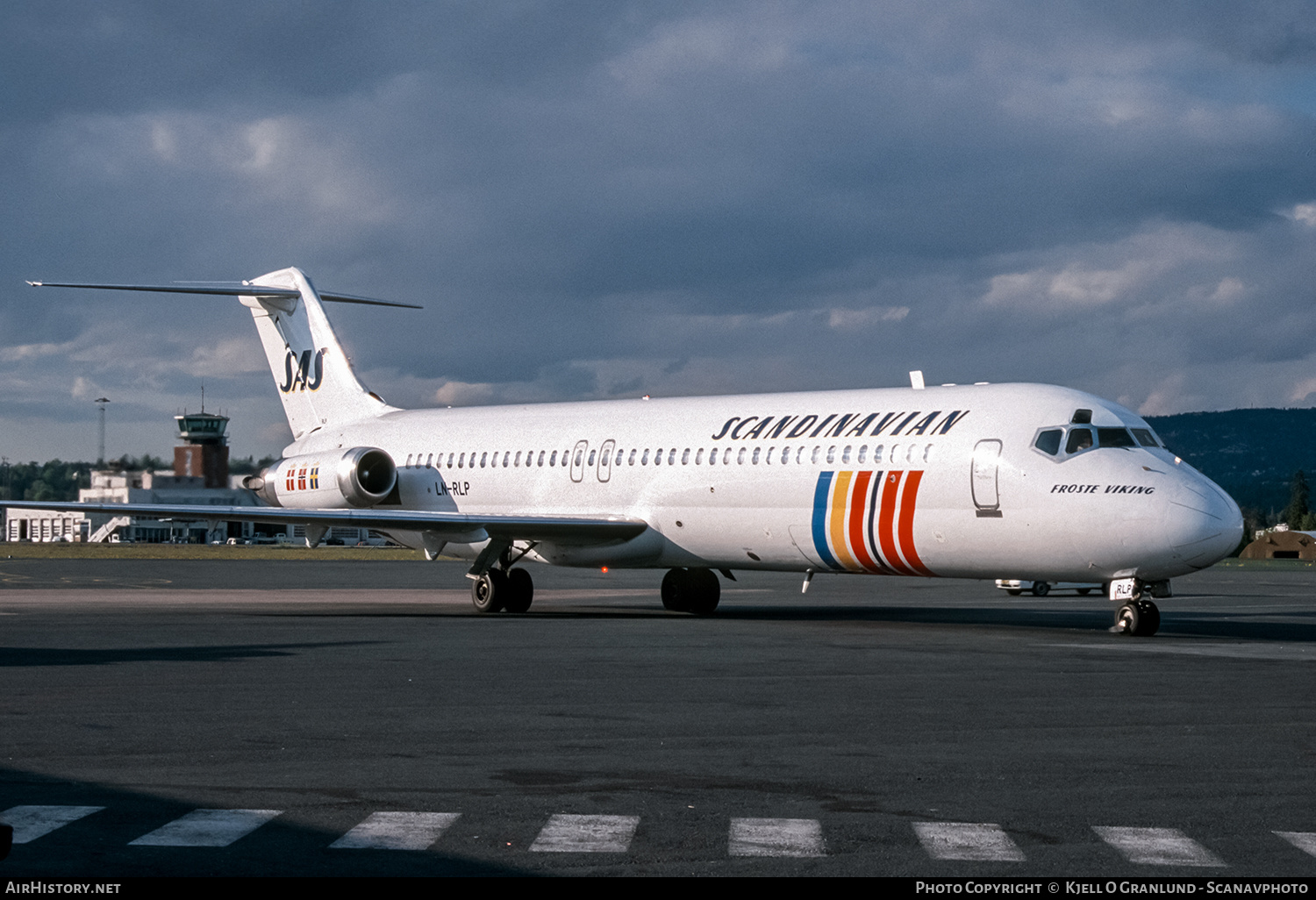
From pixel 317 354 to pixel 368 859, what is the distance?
98.3 feet

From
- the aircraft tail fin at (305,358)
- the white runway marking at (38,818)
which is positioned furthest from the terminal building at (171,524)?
the white runway marking at (38,818)

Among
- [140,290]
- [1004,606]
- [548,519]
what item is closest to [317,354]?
[140,290]

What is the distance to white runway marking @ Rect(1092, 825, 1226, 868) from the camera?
7328 mm

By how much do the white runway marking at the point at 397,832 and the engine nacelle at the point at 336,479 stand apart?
78.3 feet

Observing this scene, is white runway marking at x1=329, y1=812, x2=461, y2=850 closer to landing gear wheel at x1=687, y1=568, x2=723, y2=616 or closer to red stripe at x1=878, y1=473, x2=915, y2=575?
red stripe at x1=878, y1=473, x2=915, y2=575

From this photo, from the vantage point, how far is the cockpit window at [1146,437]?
22.1 m

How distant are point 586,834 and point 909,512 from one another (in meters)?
15.7

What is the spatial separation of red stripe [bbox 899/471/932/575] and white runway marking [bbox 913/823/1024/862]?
15.0m

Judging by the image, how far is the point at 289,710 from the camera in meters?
13.1

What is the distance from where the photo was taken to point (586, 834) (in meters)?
7.95

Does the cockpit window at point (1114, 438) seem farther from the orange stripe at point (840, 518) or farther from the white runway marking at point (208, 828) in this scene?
the white runway marking at point (208, 828)

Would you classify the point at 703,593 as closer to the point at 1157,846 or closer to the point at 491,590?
the point at 491,590

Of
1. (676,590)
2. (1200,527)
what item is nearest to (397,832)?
(1200,527)

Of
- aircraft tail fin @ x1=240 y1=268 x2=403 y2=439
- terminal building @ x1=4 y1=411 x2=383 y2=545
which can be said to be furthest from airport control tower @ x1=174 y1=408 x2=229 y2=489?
aircraft tail fin @ x1=240 y1=268 x2=403 y2=439
